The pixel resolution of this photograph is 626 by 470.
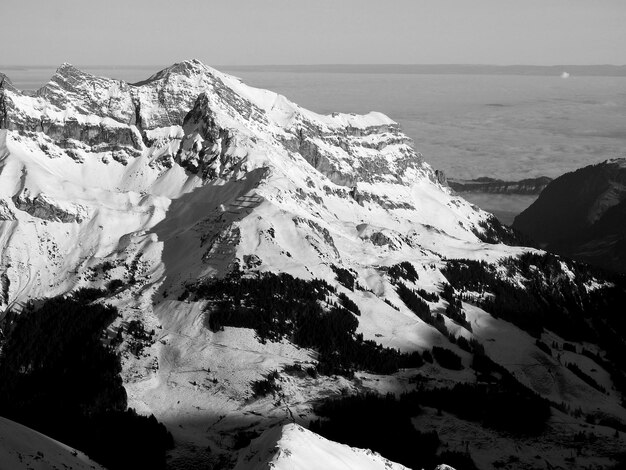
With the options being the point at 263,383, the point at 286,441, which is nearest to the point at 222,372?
the point at 263,383

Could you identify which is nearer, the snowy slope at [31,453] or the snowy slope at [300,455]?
the snowy slope at [31,453]

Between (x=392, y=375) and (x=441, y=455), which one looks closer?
(x=441, y=455)

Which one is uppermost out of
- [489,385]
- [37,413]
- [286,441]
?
[286,441]

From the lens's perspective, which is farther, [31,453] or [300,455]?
[300,455]

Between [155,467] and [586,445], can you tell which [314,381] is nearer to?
[155,467]

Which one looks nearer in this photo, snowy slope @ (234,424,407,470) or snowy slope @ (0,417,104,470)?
snowy slope @ (0,417,104,470)

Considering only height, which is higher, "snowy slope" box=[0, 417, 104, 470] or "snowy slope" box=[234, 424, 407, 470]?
"snowy slope" box=[234, 424, 407, 470]

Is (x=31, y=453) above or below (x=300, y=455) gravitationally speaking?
below

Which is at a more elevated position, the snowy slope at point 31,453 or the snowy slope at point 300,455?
the snowy slope at point 300,455
